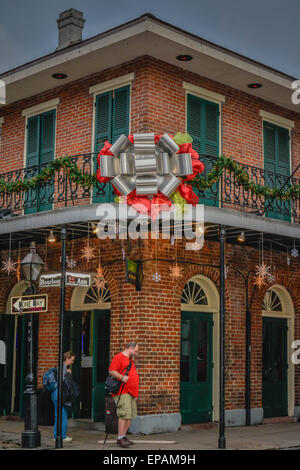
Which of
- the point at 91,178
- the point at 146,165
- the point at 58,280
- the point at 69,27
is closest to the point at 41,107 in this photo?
the point at 69,27

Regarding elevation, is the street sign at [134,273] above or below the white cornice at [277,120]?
below

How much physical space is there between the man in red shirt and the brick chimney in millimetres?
8922

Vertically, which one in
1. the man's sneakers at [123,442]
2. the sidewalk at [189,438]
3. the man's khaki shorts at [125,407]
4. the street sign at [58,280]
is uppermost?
the street sign at [58,280]

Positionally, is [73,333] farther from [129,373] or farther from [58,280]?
[129,373]

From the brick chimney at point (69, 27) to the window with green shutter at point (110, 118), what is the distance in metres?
3.09

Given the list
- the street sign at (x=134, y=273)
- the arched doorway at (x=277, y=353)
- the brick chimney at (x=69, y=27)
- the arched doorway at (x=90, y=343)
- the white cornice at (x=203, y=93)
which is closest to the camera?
the street sign at (x=134, y=273)

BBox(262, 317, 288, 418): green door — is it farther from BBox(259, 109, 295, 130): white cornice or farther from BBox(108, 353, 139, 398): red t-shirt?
BBox(108, 353, 139, 398): red t-shirt

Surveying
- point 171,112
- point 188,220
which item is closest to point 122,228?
point 188,220

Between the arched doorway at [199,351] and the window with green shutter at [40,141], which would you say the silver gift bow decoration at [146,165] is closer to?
the arched doorway at [199,351]

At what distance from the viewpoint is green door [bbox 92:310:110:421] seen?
44.8ft

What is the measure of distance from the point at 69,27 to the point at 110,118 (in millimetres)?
4023

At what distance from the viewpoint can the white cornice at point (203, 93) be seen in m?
14.4

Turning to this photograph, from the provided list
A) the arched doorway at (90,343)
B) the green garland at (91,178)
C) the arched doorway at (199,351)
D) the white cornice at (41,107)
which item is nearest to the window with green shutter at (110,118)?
the green garland at (91,178)
